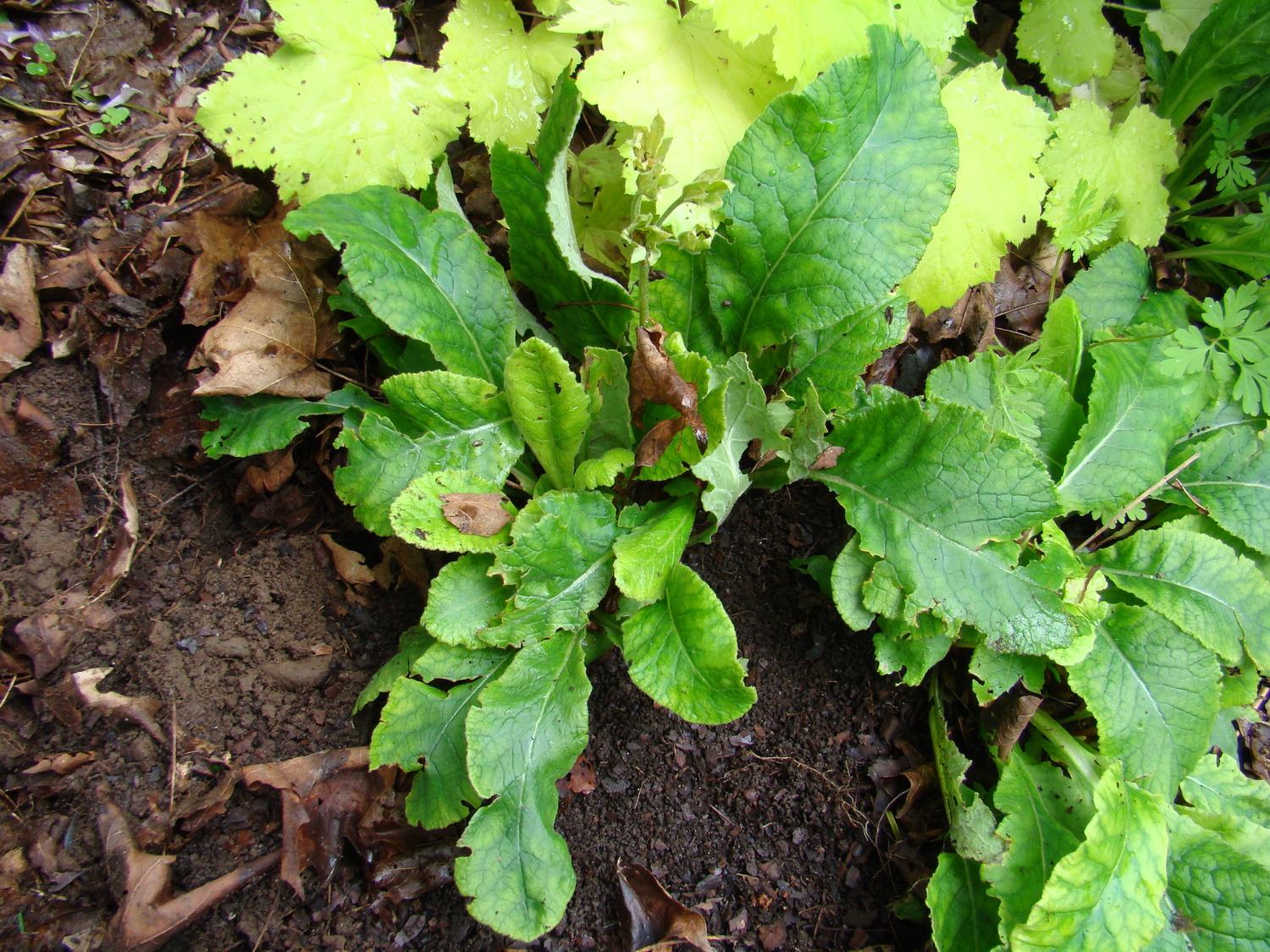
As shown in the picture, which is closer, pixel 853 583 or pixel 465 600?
pixel 465 600

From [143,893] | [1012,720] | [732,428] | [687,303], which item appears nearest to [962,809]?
Result: [1012,720]

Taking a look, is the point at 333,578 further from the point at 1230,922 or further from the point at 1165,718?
the point at 1230,922

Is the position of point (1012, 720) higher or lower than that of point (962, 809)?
higher

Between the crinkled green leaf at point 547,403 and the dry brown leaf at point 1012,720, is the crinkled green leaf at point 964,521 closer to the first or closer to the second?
Answer: the dry brown leaf at point 1012,720

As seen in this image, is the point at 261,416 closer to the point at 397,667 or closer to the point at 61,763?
the point at 397,667

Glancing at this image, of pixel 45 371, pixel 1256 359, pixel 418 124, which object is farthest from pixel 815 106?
pixel 45 371

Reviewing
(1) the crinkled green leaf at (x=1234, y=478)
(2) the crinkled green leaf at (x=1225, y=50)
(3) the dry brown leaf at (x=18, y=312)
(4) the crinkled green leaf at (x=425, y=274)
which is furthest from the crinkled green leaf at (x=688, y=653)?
(2) the crinkled green leaf at (x=1225, y=50)
